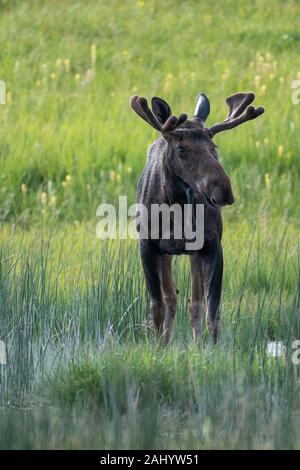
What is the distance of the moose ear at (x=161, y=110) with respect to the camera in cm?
587

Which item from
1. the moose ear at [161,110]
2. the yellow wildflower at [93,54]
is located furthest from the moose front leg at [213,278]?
the yellow wildflower at [93,54]

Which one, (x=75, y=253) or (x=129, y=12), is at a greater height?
(x=129, y=12)

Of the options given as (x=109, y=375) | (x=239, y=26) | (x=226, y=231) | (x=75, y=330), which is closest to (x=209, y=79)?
(x=239, y=26)

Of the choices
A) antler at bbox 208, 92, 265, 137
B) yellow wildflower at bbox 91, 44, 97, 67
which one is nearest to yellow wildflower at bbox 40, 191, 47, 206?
yellow wildflower at bbox 91, 44, 97, 67

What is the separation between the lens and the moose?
5.56 metres

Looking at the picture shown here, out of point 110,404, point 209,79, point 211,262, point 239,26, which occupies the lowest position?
point 110,404

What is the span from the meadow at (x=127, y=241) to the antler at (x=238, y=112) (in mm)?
758

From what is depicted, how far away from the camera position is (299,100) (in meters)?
12.9

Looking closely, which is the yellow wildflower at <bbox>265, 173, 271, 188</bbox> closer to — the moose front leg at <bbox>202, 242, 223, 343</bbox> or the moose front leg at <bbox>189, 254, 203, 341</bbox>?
the moose front leg at <bbox>189, 254, 203, 341</bbox>

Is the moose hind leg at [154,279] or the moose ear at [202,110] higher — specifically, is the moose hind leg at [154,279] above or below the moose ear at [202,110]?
below

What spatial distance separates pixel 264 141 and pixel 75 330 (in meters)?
6.00

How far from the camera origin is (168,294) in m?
6.45

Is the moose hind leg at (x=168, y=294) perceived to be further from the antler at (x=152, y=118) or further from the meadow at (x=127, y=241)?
the antler at (x=152, y=118)

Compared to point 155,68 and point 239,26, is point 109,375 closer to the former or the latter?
point 155,68
